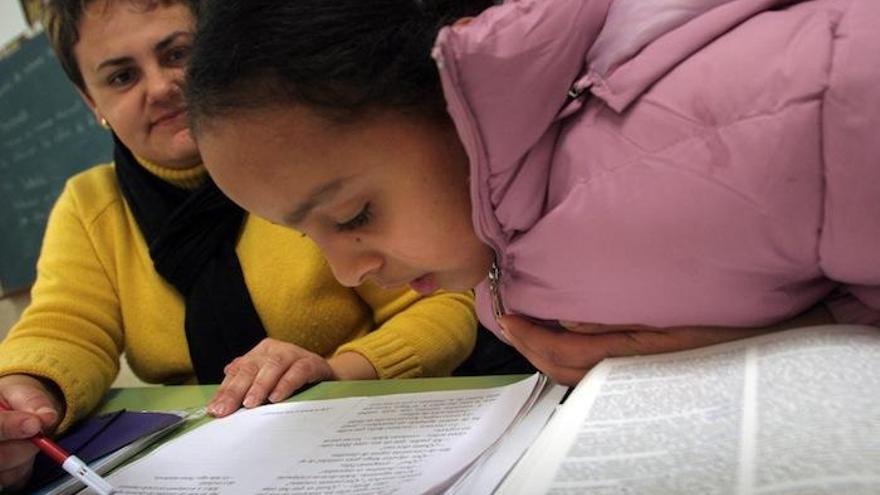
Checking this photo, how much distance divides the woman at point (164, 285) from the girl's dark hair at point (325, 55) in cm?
35

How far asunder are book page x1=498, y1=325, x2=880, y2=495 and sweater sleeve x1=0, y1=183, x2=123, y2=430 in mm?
666

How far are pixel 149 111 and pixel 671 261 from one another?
79 centimetres

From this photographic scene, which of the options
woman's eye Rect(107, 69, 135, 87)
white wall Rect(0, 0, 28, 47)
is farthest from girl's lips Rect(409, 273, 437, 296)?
white wall Rect(0, 0, 28, 47)

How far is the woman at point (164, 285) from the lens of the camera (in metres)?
0.83

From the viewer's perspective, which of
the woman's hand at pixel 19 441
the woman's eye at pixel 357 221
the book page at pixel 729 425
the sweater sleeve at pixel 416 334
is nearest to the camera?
the book page at pixel 729 425

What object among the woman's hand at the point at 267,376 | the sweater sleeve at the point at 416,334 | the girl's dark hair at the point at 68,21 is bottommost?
the sweater sleeve at the point at 416,334

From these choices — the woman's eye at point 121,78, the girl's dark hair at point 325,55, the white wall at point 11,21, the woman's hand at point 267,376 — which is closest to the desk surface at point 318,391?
the woman's hand at point 267,376

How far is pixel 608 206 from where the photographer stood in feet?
1.54

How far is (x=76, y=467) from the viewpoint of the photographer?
1.99 feet

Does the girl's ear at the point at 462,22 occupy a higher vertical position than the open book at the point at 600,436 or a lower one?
higher

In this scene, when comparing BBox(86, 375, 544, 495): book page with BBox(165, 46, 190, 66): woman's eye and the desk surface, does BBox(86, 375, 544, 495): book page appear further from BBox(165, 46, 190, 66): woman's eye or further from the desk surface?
BBox(165, 46, 190, 66): woman's eye

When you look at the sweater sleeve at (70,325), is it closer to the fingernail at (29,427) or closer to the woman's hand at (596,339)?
the fingernail at (29,427)

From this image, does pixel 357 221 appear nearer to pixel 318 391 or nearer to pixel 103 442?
pixel 318 391

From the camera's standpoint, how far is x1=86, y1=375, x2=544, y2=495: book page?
51 centimetres
